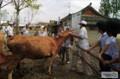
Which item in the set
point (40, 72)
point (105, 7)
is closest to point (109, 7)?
point (105, 7)

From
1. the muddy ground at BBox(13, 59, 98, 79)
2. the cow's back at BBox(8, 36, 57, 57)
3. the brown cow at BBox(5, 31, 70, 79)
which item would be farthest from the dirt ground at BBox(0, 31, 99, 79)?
the cow's back at BBox(8, 36, 57, 57)

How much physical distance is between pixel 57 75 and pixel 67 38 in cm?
139

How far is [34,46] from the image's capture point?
1306cm

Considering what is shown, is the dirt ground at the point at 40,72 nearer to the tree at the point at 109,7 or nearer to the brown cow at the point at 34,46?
the brown cow at the point at 34,46

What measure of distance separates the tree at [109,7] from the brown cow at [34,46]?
145ft

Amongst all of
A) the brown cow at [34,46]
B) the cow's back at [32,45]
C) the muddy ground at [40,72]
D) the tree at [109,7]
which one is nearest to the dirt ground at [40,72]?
the muddy ground at [40,72]

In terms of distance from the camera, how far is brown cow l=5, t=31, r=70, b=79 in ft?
Result: 40.9

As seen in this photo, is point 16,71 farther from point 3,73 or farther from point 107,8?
point 107,8

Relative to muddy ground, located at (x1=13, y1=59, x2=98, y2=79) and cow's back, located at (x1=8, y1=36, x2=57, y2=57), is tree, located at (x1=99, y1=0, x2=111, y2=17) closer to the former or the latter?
muddy ground, located at (x1=13, y1=59, x2=98, y2=79)

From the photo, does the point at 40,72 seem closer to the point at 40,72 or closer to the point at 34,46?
the point at 40,72

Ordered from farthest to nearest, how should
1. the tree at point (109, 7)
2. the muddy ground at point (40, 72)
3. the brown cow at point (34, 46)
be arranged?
the tree at point (109, 7)
the muddy ground at point (40, 72)
the brown cow at point (34, 46)

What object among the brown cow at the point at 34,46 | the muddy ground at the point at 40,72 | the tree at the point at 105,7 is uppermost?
the tree at the point at 105,7

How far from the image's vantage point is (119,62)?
23.8ft

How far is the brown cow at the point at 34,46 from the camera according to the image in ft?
40.9
